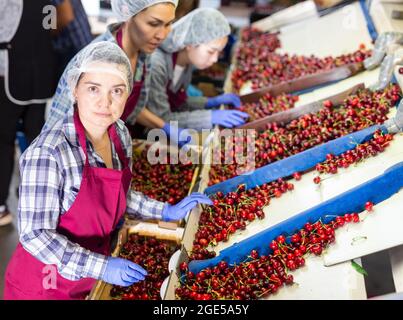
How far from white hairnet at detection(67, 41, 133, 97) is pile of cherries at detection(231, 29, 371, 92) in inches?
87.3

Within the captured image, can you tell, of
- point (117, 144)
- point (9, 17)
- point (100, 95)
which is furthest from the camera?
point (9, 17)

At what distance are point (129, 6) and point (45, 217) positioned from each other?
1171mm

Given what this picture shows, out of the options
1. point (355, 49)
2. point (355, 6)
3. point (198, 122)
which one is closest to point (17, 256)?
point (198, 122)

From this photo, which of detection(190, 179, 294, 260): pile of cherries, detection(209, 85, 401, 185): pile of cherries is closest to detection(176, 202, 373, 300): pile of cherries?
detection(190, 179, 294, 260): pile of cherries

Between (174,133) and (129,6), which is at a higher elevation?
(129,6)

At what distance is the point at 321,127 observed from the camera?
8.78ft

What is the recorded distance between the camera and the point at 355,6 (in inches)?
156

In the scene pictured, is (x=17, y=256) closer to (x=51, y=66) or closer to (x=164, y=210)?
(x=164, y=210)

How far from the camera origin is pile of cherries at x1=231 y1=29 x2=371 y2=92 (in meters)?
Result: 3.64

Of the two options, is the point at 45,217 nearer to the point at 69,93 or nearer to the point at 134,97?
the point at 69,93

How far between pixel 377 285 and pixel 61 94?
240 cm

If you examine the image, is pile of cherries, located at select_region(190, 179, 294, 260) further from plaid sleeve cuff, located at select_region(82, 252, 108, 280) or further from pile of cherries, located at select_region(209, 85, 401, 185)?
plaid sleeve cuff, located at select_region(82, 252, 108, 280)

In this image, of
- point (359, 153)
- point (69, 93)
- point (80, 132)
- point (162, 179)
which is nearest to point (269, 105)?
point (162, 179)

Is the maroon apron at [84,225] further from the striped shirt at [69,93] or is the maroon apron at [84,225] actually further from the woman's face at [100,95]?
the striped shirt at [69,93]
